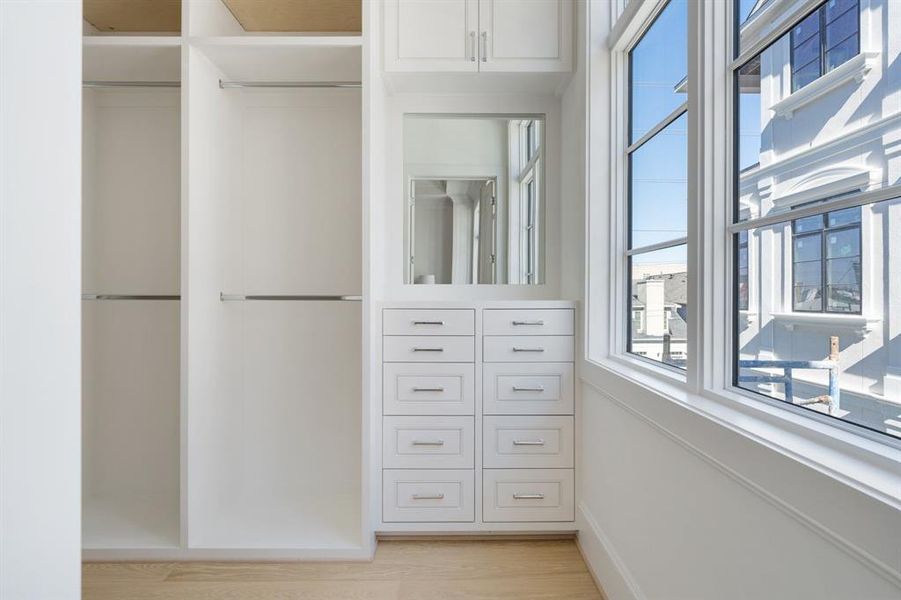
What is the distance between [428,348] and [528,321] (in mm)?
438

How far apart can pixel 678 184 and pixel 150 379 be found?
2.41 m

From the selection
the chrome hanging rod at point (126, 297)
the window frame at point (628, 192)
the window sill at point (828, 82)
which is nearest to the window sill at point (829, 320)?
the window sill at point (828, 82)

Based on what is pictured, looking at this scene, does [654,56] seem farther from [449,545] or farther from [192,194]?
[449,545]

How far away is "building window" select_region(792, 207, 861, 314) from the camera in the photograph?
86cm

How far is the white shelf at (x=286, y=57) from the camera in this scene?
78.2 inches

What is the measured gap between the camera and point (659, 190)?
1689mm

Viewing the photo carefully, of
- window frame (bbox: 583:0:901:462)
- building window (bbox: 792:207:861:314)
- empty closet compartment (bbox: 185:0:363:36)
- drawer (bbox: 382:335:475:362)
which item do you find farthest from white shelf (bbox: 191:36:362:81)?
building window (bbox: 792:207:861:314)

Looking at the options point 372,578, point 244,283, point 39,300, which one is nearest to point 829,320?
point 39,300

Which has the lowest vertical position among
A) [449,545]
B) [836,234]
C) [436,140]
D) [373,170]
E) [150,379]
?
[449,545]

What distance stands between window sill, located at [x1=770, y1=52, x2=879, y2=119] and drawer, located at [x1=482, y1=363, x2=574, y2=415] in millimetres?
1341

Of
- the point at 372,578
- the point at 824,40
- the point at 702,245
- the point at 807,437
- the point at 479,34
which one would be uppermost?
the point at 479,34

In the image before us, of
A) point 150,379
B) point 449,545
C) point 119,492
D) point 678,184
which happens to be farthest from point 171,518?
point 678,184

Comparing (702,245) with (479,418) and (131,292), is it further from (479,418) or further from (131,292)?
(131,292)

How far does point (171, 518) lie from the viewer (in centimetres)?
223
